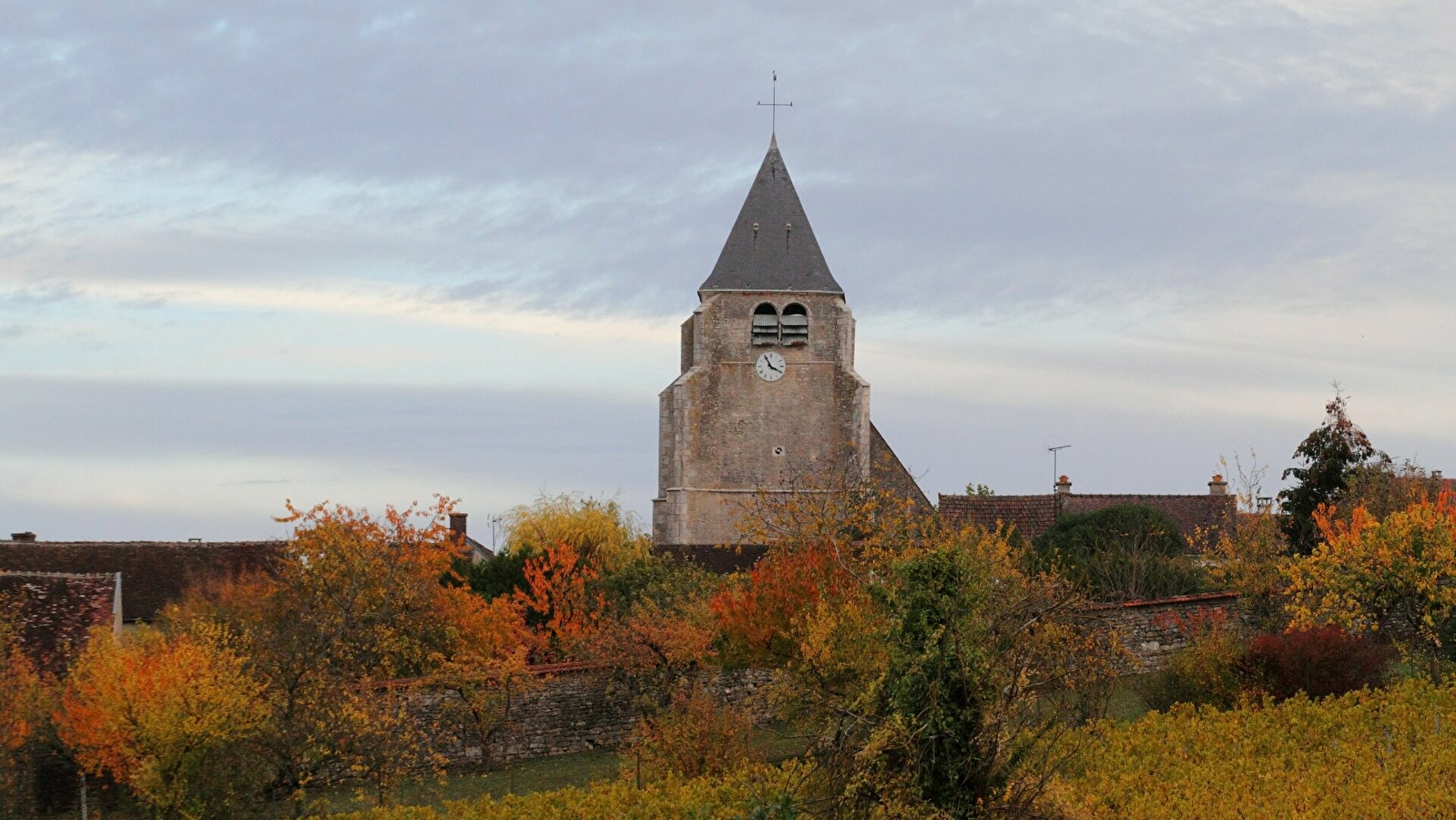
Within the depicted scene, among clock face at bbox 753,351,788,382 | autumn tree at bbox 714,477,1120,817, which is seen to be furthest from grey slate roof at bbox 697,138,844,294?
autumn tree at bbox 714,477,1120,817

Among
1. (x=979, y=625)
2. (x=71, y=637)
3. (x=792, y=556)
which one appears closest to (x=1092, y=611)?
(x=792, y=556)

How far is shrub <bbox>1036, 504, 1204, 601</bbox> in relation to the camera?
36156 millimetres

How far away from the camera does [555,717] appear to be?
2730 cm

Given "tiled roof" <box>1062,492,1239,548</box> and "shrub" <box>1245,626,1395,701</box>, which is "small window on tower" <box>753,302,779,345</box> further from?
"shrub" <box>1245,626,1395,701</box>

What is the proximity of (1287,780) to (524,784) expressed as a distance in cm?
1272

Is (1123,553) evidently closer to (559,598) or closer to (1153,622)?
(1153,622)

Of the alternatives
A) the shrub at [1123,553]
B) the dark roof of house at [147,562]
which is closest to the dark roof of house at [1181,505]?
the shrub at [1123,553]

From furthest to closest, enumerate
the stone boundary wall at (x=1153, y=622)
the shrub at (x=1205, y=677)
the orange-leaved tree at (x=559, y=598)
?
the orange-leaved tree at (x=559, y=598), the stone boundary wall at (x=1153, y=622), the shrub at (x=1205, y=677)

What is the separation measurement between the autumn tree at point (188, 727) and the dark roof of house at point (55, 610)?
558 centimetres

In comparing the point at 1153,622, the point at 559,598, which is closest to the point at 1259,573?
the point at 1153,622

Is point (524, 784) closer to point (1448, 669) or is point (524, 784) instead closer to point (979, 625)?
point (979, 625)

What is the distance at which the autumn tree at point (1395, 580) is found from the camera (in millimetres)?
23391

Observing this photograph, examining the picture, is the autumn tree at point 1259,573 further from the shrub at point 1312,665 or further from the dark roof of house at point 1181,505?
the dark roof of house at point 1181,505

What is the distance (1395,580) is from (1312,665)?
2.85 meters
